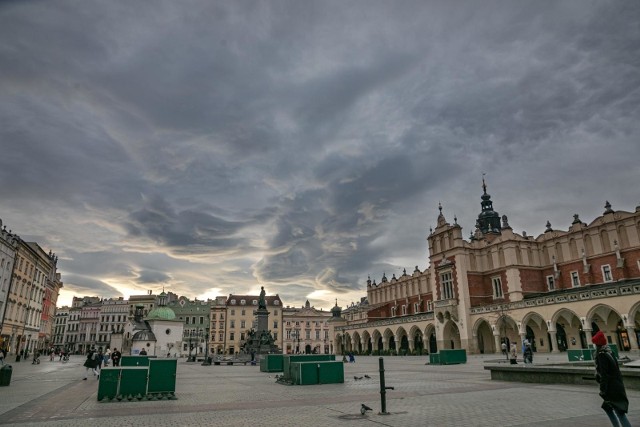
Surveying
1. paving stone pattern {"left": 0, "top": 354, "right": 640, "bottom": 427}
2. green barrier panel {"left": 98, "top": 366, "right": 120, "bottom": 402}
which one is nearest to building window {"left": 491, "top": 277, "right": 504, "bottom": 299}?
paving stone pattern {"left": 0, "top": 354, "right": 640, "bottom": 427}

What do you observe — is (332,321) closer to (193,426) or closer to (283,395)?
(283,395)

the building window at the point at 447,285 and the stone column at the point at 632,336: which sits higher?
the building window at the point at 447,285

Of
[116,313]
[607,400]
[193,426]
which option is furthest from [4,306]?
[116,313]

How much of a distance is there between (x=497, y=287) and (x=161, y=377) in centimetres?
4682

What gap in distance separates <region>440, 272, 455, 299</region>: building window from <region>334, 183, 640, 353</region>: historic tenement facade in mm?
126

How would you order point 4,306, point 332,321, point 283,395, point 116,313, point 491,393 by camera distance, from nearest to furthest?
1. point 491,393
2. point 283,395
3. point 4,306
4. point 332,321
5. point 116,313

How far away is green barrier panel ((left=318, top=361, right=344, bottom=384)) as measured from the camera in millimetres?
18016

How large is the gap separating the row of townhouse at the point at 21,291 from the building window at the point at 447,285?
1860 inches

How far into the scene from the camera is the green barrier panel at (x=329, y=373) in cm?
1802

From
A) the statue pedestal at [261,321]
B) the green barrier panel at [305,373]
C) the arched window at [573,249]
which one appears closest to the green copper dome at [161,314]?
the statue pedestal at [261,321]

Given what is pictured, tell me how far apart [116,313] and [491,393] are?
125 meters

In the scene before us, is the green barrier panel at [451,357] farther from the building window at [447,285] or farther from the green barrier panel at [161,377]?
the green barrier panel at [161,377]

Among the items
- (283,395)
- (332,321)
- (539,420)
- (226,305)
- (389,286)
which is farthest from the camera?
(226,305)

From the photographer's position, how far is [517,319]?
4334 centimetres
